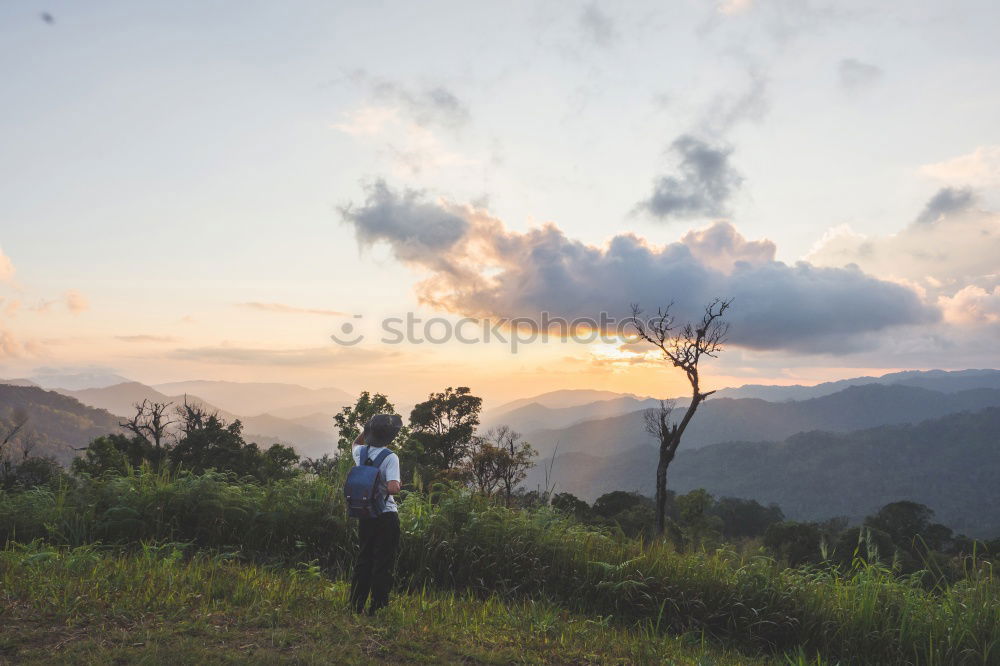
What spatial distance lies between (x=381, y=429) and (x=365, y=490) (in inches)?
26.5

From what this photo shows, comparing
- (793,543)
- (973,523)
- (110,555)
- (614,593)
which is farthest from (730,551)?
(973,523)

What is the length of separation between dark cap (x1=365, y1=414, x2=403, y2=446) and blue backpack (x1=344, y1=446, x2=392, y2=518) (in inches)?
6.2

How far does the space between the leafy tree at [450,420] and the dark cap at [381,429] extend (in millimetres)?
49848

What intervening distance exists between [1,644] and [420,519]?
4.67 m

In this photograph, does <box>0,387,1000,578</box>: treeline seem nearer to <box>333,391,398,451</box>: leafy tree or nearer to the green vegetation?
<box>333,391,398,451</box>: leafy tree

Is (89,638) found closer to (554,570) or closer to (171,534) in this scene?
(171,534)

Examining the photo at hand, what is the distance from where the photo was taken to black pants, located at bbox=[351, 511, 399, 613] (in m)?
6.62

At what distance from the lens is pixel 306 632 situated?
227 inches

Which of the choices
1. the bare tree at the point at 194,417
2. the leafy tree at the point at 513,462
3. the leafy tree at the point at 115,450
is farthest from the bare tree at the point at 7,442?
the leafy tree at the point at 513,462

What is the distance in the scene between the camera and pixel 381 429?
6.88m

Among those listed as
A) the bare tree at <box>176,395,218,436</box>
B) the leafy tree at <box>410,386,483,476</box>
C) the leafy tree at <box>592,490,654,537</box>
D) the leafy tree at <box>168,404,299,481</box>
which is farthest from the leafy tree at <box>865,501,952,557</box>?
the bare tree at <box>176,395,218,436</box>

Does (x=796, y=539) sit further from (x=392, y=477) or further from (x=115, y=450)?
(x=115, y=450)

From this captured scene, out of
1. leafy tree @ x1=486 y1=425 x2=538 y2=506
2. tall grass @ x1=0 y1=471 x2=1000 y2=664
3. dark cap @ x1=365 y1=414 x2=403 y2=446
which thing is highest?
dark cap @ x1=365 y1=414 x2=403 y2=446

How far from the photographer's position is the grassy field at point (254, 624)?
5.26 metres
